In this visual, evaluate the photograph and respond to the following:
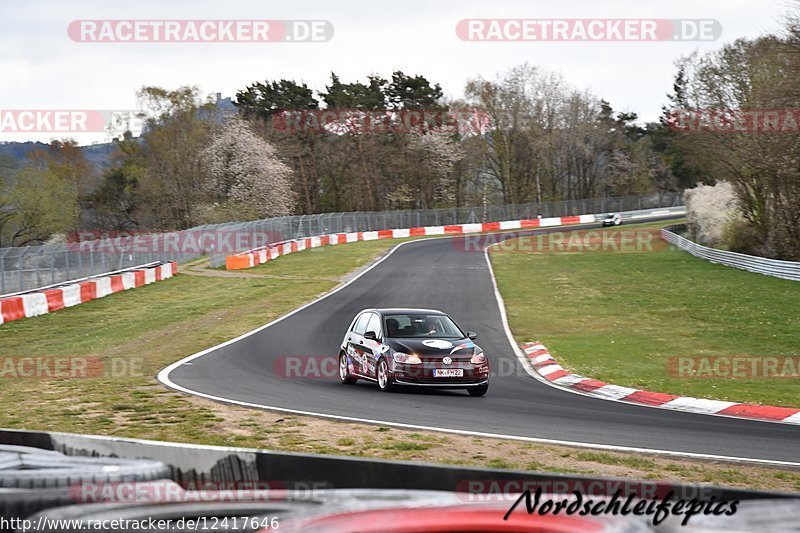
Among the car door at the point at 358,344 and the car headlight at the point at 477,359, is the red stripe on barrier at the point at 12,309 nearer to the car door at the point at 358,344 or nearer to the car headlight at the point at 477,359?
the car door at the point at 358,344

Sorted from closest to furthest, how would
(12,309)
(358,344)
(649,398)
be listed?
1. (649,398)
2. (358,344)
3. (12,309)

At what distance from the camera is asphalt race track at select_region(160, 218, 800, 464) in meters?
10.6

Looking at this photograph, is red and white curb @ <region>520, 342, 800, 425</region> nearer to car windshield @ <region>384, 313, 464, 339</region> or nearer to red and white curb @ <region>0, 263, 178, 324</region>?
car windshield @ <region>384, 313, 464, 339</region>

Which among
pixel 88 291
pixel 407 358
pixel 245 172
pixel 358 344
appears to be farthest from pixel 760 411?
pixel 245 172

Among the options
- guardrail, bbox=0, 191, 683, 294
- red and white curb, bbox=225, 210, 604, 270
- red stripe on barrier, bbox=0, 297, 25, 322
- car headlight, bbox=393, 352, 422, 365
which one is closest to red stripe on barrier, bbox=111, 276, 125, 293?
guardrail, bbox=0, 191, 683, 294

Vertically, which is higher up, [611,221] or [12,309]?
[611,221]

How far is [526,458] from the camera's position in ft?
30.6

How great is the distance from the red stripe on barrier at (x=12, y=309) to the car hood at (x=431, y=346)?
14914mm

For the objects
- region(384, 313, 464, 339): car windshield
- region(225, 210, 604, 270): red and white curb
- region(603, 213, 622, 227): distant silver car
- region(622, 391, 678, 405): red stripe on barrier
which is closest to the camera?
region(622, 391, 678, 405): red stripe on barrier

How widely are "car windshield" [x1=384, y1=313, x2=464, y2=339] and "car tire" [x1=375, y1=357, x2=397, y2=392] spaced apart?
0.55 metres

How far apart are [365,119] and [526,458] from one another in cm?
7796

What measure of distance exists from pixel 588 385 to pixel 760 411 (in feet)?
10.2

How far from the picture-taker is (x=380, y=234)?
226ft

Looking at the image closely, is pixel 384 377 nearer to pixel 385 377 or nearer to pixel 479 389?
pixel 385 377
